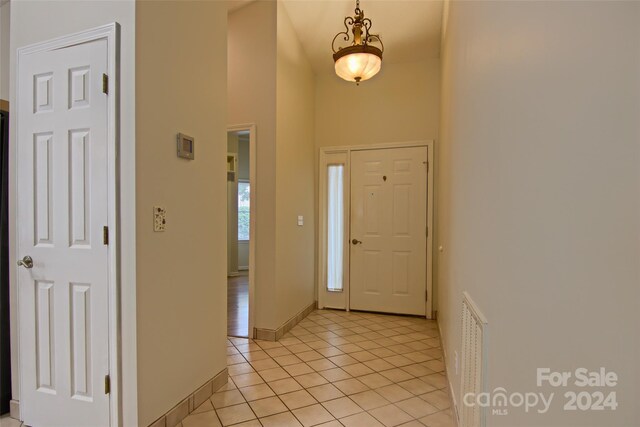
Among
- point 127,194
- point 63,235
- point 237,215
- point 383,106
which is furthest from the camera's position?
point 237,215

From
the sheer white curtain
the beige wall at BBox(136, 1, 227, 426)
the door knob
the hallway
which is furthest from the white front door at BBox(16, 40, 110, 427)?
the sheer white curtain

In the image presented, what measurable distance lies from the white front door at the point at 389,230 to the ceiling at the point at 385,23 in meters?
1.19

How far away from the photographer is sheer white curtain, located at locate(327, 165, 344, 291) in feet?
14.7

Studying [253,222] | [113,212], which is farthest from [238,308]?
[113,212]

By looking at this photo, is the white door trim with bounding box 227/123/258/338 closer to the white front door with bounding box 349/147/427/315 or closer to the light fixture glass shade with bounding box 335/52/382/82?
the light fixture glass shade with bounding box 335/52/382/82

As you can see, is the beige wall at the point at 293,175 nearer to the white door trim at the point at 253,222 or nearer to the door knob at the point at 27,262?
the white door trim at the point at 253,222

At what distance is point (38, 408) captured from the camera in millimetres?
1890

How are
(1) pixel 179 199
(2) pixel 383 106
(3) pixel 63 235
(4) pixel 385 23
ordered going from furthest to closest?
(2) pixel 383 106, (4) pixel 385 23, (1) pixel 179 199, (3) pixel 63 235

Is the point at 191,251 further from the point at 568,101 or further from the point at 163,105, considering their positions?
the point at 568,101

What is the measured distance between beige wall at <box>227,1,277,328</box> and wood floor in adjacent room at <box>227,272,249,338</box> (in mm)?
408

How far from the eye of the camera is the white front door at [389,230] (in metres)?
4.17

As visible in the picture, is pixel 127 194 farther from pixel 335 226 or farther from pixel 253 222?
pixel 335 226

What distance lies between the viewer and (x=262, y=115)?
11.1ft

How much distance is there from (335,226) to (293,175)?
3.47ft
